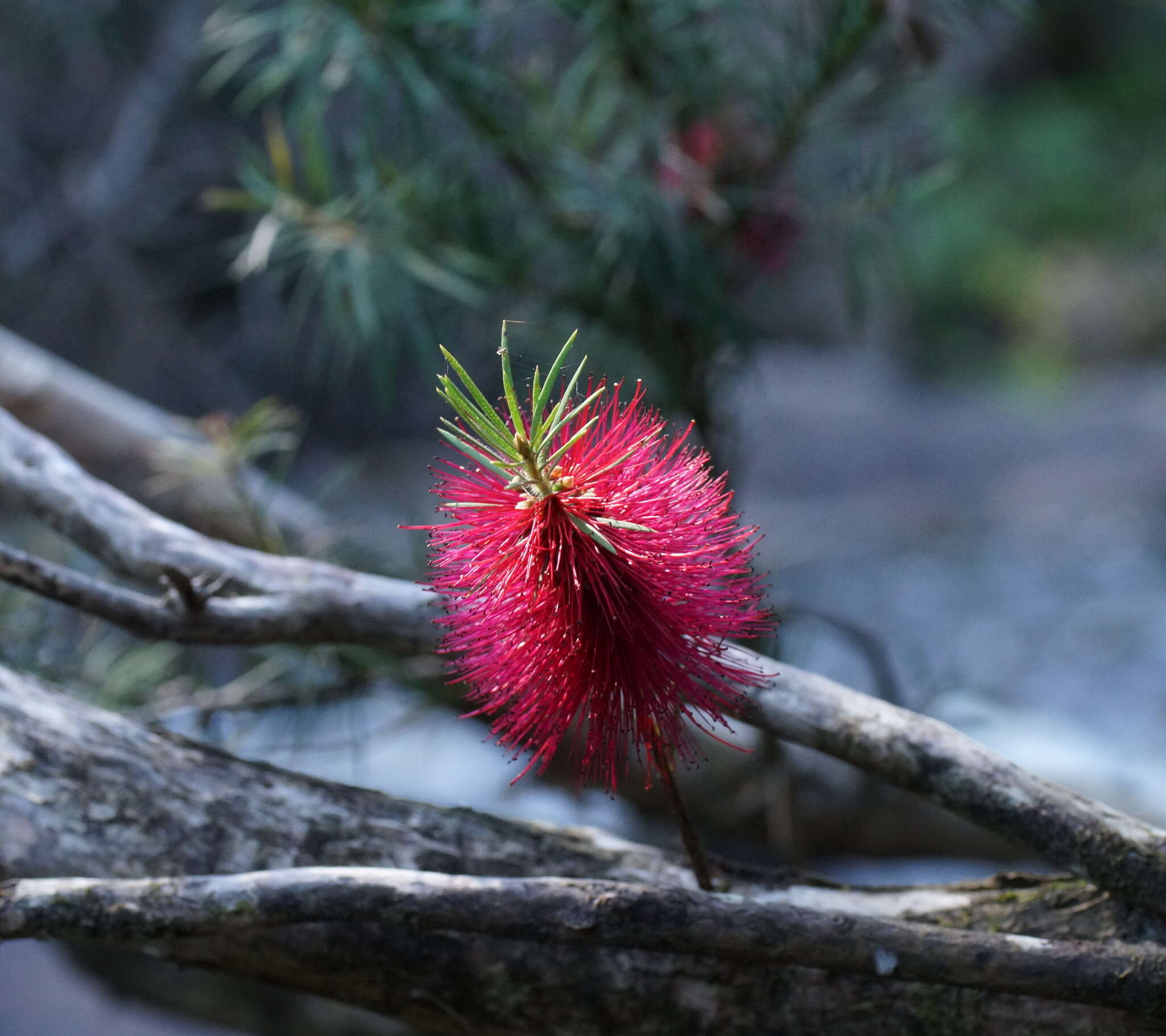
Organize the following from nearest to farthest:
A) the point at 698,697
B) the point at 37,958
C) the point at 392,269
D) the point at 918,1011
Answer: the point at 698,697, the point at 918,1011, the point at 392,269, the point at 37,958

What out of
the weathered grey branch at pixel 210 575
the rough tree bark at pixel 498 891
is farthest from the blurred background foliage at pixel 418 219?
the rough tree bark at pixel 498 891

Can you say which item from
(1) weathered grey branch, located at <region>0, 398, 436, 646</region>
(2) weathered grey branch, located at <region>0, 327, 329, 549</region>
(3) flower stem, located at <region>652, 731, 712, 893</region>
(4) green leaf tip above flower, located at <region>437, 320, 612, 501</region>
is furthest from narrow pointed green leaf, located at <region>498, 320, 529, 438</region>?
(2) weathered grey branch, located at <region>0, 327, 329, 549</region>

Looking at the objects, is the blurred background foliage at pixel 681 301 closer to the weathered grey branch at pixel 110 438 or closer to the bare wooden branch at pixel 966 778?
the weathered grey branch at pixel 110 438

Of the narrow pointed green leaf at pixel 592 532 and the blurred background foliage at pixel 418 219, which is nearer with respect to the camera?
the narrow pointed green leaf at pixel 592 532

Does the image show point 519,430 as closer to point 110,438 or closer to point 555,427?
point 555,427

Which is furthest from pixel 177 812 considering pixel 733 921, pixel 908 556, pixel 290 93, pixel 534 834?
pixel 908 556

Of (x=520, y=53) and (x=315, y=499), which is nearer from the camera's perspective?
(x=315, y=499)

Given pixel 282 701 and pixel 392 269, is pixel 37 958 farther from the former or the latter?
pixel 392 269

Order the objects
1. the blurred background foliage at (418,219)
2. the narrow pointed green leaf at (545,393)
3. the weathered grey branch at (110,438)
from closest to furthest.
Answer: the narrow pointed green leaf at (545,393), the blurred background foliage at (418,219), the weathered grey branch at (110,438)
